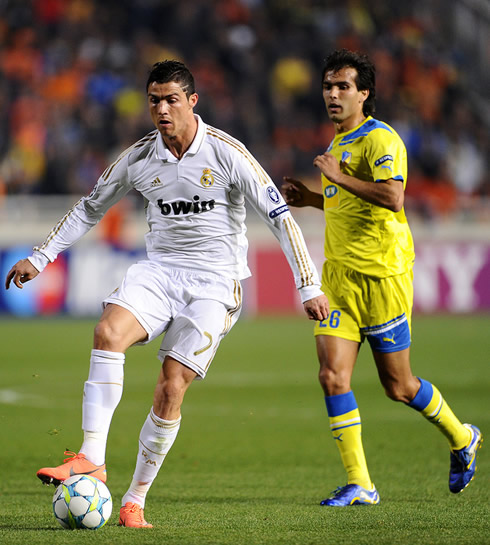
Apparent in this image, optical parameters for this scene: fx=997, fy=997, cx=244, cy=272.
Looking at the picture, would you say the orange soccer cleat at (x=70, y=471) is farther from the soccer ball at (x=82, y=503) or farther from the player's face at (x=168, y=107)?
the player's face at (x=168, y=107)

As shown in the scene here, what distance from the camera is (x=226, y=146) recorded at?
470 centimetres

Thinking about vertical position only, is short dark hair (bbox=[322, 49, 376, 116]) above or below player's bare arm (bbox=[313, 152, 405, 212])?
above

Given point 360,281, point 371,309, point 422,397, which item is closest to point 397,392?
point 422,397

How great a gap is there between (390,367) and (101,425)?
173 centimetres

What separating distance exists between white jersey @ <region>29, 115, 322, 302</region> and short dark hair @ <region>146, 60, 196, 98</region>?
211 millimetres

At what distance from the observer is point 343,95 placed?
5375 mm

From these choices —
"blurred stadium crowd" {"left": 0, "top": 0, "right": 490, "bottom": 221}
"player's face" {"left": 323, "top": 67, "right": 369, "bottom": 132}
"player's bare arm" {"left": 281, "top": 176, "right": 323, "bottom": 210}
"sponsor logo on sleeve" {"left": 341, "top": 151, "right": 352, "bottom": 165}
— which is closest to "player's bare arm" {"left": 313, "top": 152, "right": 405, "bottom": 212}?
"sponsor logo on sleeve" {"left": 341, "top": 151, "right": 352, "bottom": 165}

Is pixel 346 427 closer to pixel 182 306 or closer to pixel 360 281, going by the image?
pixel 360 281

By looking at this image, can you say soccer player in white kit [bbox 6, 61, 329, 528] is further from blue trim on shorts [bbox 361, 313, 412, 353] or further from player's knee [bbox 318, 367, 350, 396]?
blue trim on shorts [bbox 361, 313, 412, 353]

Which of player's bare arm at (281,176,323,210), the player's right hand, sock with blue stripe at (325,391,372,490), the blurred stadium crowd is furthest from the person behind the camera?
the blurred stadium crowd

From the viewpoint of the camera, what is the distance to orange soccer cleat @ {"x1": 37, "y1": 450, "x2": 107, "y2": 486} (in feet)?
13.8

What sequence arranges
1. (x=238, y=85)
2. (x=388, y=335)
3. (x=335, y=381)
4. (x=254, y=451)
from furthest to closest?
(x=238, y=85) → (x=254, y=451) → (x=388, y=335) → (x=335, y=381)

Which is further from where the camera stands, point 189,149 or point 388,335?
point 388,335

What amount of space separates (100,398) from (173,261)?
77cm
